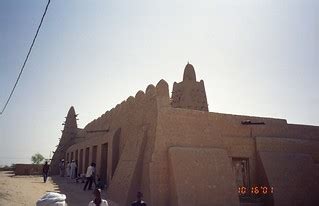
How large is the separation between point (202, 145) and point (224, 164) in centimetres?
98

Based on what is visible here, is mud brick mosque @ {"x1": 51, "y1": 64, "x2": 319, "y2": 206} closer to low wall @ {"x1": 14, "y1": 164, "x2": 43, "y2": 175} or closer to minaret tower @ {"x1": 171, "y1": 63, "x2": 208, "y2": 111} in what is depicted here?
minaret tower @ {"x1": 171, "y1": 63, "x2": 208, "y2": 111}

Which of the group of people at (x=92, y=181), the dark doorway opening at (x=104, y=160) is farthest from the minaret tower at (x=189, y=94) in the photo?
the group of people at (x=92, y=181)

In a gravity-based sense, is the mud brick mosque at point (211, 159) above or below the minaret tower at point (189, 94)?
below

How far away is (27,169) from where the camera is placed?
31656 millimetres

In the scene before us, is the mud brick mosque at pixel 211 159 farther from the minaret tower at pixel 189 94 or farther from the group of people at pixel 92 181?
→ the minaret tower at pixel 189 94

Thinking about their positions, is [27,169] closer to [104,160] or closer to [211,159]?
[104,160]

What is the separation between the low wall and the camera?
3117 centimetres

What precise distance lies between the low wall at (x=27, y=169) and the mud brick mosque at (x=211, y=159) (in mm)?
19049

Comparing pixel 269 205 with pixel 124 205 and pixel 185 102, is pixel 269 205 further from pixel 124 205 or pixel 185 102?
pixel 185 102

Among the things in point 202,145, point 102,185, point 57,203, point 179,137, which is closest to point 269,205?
point 202,145

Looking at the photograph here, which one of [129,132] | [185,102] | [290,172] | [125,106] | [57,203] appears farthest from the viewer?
[185,102]

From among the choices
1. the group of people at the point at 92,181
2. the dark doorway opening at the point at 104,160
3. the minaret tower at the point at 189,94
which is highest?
the minaret tower at the point at 189,94

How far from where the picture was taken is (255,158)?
12.8 m

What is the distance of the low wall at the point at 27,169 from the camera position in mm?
31166
